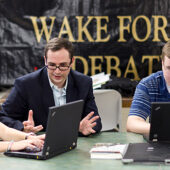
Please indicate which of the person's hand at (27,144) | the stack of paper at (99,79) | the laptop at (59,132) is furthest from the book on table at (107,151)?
the stack of paper at (99,79)

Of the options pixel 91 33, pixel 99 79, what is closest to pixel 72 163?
pixel 99 79

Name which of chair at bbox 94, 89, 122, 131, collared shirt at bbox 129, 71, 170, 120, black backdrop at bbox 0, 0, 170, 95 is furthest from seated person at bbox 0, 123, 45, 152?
black backdrop at bbox 0, 0, 170, 95

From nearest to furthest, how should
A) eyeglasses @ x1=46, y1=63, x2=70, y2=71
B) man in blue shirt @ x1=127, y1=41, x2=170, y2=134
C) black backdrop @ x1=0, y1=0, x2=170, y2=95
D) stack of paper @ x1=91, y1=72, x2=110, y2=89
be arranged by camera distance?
eyeglasses @ x1=46, y1=63, x2=70, y2=71 → man in blue shirt @ x1=127, y1=41, x2=170, y2=134 → stack of paper @ x1=91, y1=72, x2=110, y2=89 → black backdrop @ x1=0, y1=0, x2=170, y2=95

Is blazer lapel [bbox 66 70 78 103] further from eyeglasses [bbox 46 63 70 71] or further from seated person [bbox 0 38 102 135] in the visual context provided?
eyeglasses [bbox 46 63 70 71]

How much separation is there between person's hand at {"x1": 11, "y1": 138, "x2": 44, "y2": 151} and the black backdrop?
2525 mm

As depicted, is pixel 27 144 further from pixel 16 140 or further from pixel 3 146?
pixel 16 140

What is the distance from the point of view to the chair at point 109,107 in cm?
399

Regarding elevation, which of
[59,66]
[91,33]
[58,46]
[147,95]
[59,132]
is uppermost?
[91,33]

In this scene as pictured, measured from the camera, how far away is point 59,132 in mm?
2551

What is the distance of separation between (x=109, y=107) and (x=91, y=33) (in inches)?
50.9

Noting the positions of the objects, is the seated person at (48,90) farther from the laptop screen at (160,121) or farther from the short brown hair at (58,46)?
the laptop screen at (160,121)

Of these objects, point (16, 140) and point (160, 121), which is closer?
point (160, 121)

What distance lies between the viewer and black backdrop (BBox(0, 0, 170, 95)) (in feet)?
16.5

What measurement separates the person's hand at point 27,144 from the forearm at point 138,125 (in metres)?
0.77
